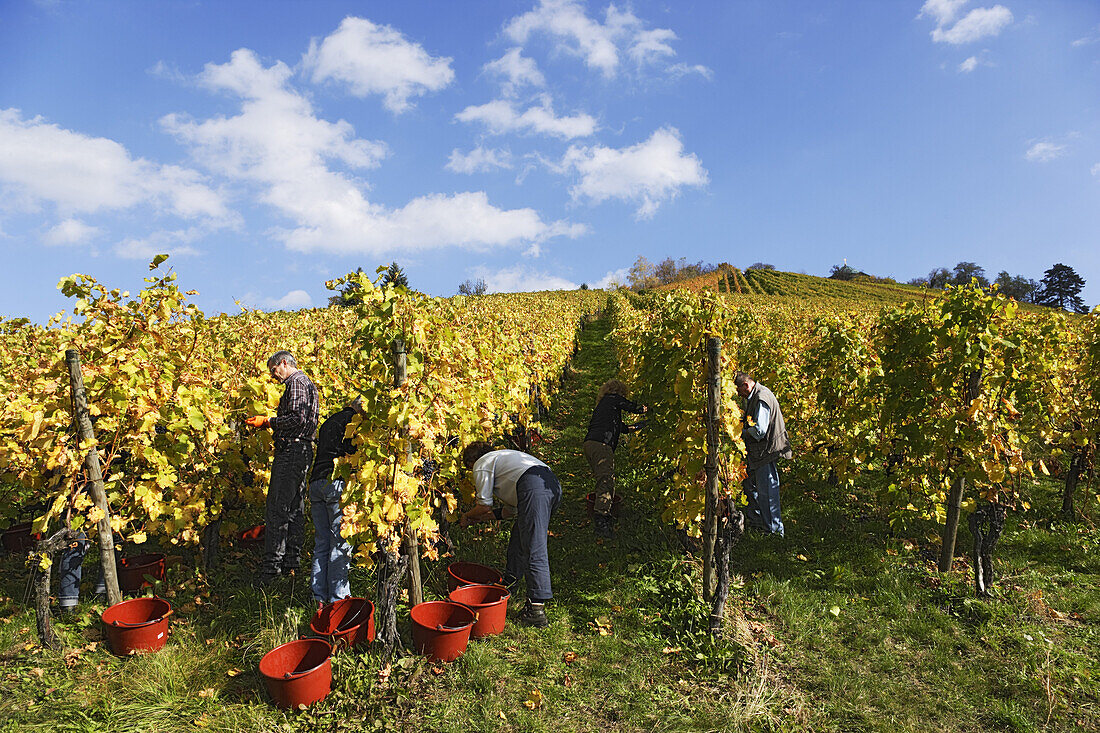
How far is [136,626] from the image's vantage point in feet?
12.3

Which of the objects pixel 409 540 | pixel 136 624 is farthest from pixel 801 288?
pixel 136 624

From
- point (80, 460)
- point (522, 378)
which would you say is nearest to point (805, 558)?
point (522, 378)

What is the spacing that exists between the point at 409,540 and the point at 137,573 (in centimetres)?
273

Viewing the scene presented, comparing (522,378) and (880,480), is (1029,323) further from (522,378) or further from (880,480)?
(522,378)

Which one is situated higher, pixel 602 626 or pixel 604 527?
Result: pixel 604 527

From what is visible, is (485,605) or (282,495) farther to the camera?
(282,495)

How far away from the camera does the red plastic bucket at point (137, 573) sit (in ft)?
15.7

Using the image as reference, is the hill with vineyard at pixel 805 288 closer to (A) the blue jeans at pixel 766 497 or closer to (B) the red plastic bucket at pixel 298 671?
(A) the blue jeans at pixel 766 497

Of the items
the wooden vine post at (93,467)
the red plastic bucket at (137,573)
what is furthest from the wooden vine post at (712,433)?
the red plastic bucket at (137,573)

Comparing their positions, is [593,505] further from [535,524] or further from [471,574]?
[535,524]

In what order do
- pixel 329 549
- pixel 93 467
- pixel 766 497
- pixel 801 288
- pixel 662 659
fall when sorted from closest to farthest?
pixel 662 659 → pixel 93 467 → pixel 329 549 → pixel 766 497 → pixel 801 288

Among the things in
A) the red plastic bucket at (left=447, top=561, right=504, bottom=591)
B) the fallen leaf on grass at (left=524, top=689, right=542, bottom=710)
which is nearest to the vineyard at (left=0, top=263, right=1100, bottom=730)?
the fallen leaf on grass at (left=524, top=689, right=542, bottom=710)

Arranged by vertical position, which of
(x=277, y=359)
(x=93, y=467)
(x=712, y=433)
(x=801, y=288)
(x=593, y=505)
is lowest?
(x=593, y=505)

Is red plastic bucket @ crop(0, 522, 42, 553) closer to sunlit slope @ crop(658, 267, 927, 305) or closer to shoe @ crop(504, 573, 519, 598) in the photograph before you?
shoe @ crop(504, 573, 519, 598)
